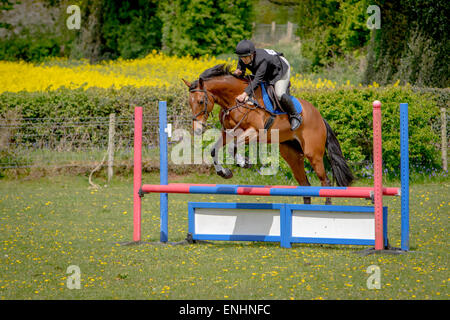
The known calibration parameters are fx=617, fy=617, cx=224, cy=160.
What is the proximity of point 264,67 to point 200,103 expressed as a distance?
0.89 metres

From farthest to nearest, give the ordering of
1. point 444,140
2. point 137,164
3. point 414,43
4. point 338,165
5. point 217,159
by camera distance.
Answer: point 414,43 < point 444,140 < point 338,165 < point 137,164 < point 217,159

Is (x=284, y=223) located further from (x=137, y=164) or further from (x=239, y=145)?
(x=137, y=164)

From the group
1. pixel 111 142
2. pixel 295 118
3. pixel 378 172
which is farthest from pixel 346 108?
pixel 378 172

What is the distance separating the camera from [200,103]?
6879 mm

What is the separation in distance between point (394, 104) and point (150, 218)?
5.46m

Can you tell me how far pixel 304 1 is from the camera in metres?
24.2

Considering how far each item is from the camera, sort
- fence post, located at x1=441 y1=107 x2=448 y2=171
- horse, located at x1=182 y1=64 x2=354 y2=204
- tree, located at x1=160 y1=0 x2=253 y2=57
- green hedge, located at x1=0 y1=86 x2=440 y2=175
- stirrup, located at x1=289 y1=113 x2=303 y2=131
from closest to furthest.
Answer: horse, located at x1=182 y1=64 x2=354 y2=204 → stirrup, located at x1=289 y1=113 x2=303 y2=131 → green hedge, located at x1=0 y1=86 x2=440 y2=175 → fence post, located at x1=441 y1=107 x2=448 y2=171 → tree, located at x1=160 y1=0 x2=253 y2=57

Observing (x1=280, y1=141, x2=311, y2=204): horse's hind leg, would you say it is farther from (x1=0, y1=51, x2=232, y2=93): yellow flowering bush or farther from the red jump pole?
(x1=0, y1=51, x2=232, y2=93): yellow flowering bush

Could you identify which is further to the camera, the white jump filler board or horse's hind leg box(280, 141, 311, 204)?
horse's hind leg box(280, 141, 311, 204)

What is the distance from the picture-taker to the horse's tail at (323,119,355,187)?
818 cm

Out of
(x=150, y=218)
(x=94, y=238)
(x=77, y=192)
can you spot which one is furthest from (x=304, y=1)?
(x=94, y=238)

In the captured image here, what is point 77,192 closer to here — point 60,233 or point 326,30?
point 60,233

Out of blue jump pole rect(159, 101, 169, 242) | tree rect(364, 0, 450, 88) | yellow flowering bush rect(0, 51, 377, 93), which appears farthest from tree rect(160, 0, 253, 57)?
blue jump pole rect(159, 101, 169, 242)

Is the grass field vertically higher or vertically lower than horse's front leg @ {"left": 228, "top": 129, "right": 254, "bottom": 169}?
lower
